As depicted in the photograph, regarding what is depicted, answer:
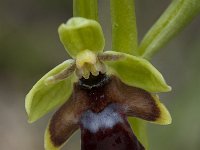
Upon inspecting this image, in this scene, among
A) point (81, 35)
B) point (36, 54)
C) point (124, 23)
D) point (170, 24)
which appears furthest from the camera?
point (36, 54)

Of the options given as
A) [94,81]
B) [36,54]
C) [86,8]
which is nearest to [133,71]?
[94,81]

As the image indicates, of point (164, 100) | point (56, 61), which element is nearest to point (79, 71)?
point (164, 100)

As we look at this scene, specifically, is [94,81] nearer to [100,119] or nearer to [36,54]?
[100,119]

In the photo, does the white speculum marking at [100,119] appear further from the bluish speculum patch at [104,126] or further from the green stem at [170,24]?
the green stem at [170,24]

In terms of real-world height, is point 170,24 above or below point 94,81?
above

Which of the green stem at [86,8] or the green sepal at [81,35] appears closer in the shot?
the green sepal at [81,35]

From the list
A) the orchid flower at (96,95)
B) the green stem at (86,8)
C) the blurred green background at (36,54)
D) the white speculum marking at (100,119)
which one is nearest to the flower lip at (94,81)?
the orchid flower at (96,95)

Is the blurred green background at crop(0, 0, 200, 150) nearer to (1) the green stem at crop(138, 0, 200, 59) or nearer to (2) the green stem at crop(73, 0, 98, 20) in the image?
(1) the green stem at crop(138, 0, 200, 59)
